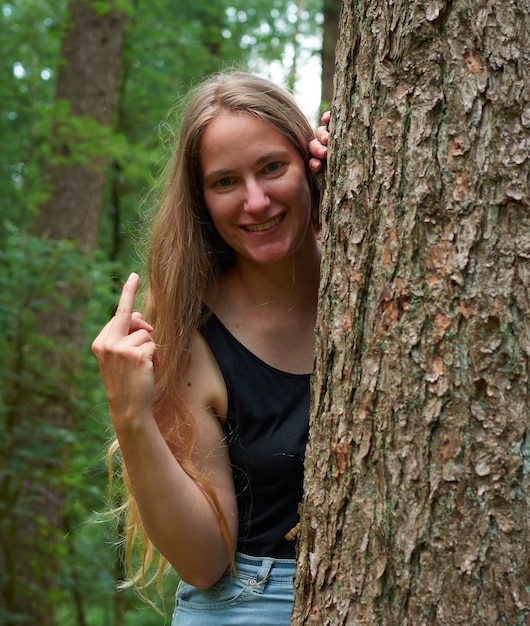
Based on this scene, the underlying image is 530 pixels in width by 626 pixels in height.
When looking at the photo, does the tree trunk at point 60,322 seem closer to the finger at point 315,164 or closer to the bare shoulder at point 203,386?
the bare shoulder at point 203,386

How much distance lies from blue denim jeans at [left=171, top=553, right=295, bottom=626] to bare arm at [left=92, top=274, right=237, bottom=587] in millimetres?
60

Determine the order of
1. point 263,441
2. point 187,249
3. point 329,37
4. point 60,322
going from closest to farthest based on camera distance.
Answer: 1. point 263,441
2. point 187,249
3. point 329,37
4. point 60,322

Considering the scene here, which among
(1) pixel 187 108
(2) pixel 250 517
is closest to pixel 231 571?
(2) pixel 250 517

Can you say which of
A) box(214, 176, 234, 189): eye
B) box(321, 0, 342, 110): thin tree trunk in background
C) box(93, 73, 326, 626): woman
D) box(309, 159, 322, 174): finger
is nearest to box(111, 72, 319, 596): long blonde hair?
box(93, 73, 326, 626): woman

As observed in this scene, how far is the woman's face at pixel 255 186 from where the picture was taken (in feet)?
6.96

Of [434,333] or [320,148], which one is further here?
[320,148]

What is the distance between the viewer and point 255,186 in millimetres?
2105

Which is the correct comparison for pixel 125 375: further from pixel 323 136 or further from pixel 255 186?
pixel 323 136

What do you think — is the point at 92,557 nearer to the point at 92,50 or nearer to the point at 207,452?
the point at 92,50

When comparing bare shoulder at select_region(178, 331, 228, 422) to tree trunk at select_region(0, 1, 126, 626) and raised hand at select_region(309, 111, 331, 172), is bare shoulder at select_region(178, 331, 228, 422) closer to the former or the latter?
raised hand at select_region(309, 111, 331, 172)

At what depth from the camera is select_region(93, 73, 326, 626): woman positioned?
213cm

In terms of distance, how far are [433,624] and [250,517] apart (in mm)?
928

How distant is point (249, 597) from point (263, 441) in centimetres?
46

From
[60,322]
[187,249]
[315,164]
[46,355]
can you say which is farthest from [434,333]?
[60,322]
